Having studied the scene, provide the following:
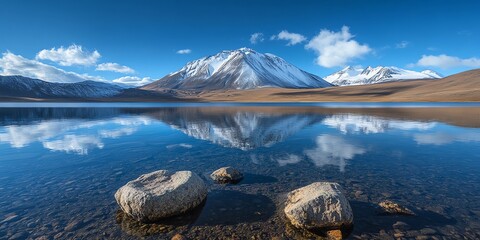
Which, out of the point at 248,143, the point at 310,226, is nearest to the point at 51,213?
the point at 310,226

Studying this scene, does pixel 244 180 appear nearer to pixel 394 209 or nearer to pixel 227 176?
pixel 227 176

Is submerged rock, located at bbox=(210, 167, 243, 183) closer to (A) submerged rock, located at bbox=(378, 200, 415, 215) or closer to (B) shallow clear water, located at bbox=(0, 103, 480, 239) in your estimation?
(B) shallow clear water, located at bbox=(0, 103, 480, 239)

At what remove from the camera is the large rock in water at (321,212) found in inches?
317

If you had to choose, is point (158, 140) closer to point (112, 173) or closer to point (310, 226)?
point (112, 173)

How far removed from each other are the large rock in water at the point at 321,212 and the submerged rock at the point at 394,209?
5.55 ft

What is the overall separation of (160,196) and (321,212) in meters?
5.28

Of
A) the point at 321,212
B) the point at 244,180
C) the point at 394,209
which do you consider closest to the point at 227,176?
the point at 244,180

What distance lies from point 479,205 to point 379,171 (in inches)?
176

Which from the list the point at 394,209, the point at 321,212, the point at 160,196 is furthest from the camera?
the point at 394,209

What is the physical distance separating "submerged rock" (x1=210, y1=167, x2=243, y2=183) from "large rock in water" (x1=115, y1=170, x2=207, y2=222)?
83.0 inches

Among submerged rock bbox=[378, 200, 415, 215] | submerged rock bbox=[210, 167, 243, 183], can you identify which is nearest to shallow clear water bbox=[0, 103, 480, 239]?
submerged rock bbox=[378, 200, 415, 215]

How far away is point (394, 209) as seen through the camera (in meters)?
9.05

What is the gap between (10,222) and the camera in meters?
8.70

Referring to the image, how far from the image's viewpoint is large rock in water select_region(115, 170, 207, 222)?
8.62m
